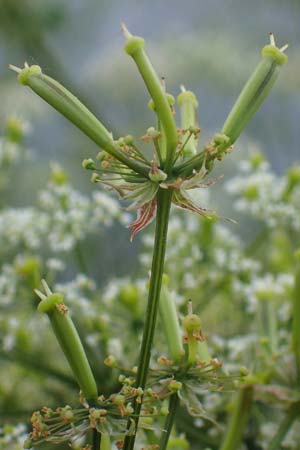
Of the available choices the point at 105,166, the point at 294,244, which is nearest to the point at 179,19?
the point at 294,244

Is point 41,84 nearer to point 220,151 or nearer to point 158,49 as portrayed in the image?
point 220,151

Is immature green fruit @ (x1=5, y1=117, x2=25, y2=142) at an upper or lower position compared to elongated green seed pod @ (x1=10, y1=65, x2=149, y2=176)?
upper

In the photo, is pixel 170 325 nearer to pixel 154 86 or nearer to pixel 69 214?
pixel 154 86

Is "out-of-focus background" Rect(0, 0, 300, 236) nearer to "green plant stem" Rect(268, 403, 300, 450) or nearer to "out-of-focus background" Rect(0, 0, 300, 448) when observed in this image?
"out-of-focus background" Rect(0, 0, 300, 448)

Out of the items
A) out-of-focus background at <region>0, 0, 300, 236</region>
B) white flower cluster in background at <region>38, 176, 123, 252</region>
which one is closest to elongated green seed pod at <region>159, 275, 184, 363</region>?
white flower cluster in background at <region>38, 176, 123, 252</region>

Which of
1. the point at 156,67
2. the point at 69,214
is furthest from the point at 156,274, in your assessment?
the point at 156,67
